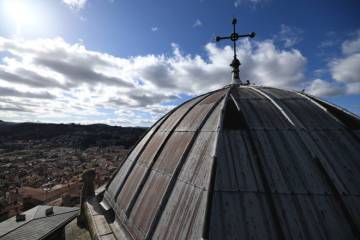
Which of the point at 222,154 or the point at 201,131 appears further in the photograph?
the point at 201,131

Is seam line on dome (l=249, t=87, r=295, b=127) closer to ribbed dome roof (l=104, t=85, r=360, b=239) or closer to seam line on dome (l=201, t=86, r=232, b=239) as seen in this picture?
ribbed dome roof (l=104, t=85, r=360, b=239)

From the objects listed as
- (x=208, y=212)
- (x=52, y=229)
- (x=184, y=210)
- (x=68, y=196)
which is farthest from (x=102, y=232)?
(x=68, y=196)

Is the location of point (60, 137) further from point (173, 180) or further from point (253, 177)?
point (253, 177)

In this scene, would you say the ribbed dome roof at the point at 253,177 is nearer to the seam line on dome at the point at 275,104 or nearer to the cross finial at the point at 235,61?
the seam line on dome at the point at 275,104

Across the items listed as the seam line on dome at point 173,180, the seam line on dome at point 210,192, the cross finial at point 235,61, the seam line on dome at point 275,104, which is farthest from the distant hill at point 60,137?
the seam line on dome at point 210,192

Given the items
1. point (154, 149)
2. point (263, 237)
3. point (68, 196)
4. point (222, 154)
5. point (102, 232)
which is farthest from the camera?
point (68, 196)

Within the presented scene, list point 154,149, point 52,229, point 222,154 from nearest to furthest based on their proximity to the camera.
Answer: point 222,154 → point 154,149 → point 52,229

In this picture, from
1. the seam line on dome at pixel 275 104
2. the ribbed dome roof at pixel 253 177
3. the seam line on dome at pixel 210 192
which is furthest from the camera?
the seam line on dome at pixel 275 104

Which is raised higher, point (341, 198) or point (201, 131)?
point (201, 131)

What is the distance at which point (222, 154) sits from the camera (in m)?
5.78

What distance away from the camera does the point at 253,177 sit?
5.33 m

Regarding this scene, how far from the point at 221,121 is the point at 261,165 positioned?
5.93 ft

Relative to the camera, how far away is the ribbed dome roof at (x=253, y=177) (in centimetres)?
475

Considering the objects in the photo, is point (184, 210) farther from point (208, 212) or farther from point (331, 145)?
point (331, 145)
